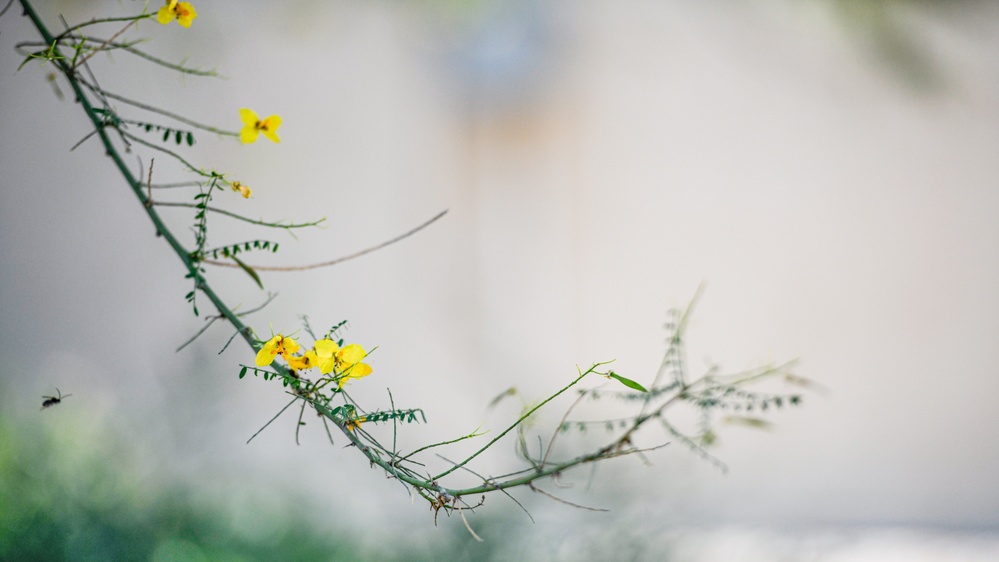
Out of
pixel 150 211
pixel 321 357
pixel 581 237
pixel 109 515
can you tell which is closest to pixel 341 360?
pixel 321 357

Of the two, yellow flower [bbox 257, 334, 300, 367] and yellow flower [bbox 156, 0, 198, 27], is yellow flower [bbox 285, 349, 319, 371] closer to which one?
yellow flower [bbox 257, 334, 300, 367]

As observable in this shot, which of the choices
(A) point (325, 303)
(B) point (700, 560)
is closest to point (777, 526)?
(B) point (700, 560)

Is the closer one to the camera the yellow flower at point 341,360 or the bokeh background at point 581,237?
the yellow flower at point 341,360

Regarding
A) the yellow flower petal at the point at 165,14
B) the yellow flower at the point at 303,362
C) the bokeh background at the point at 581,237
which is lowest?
the yellow flower at the point at 303,362

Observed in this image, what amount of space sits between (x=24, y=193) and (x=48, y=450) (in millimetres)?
671

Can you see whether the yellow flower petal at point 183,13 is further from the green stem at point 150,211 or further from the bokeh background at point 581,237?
the bokeh background at point 581,237

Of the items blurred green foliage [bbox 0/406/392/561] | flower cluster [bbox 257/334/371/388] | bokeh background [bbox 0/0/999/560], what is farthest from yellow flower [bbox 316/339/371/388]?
bokeh background [bbox 0/0/999/560]

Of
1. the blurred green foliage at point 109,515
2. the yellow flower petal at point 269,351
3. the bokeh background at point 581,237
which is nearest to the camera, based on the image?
the yellow flower petal at point 269,351

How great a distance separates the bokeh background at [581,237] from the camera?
1.37m

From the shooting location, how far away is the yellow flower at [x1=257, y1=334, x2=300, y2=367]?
0.46 metres

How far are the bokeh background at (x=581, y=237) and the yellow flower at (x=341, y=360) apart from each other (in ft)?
2.96

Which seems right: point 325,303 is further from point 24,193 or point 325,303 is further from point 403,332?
point 24,193

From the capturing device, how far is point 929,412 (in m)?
1.39

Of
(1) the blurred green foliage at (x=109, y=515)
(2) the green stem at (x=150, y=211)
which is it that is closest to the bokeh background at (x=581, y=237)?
(1) the blurred green foliage at (x=109, y=515)
